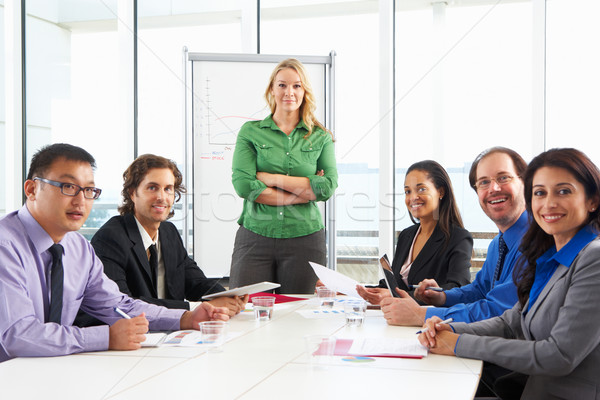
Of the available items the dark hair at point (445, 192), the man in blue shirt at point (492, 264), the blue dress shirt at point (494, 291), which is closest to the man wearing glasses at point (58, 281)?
the man in blue shirt at point (492, 264)

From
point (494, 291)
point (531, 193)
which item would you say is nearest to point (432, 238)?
point (494, 291)

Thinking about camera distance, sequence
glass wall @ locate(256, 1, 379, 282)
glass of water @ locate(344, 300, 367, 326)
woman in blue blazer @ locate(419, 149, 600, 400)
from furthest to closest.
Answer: glass wall @ locate(256, 1, 379, 282)
glass of water @ locate(344, 300, 367, 326)
woman in blue blazer @ locate(419, 149, 600, 400)

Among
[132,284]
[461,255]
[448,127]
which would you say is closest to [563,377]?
[461,255]

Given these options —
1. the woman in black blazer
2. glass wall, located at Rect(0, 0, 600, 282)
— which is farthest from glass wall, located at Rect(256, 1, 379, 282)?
the woman in black blazer

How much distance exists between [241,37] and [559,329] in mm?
3762

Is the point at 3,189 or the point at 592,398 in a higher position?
the point at 3,189

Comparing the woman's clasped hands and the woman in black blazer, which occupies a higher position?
the woman in black blazer

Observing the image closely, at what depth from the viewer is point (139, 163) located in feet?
8.28

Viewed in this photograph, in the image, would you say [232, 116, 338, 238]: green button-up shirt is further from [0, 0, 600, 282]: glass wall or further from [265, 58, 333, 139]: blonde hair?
[0, 0, 600, 282]: glass wall

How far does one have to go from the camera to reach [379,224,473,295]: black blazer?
2.54 m

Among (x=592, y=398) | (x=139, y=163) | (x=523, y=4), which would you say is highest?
(x=523, y=4)

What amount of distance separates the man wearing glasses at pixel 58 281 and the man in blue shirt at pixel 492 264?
0.68m

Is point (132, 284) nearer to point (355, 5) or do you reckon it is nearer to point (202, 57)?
point (202, 57)

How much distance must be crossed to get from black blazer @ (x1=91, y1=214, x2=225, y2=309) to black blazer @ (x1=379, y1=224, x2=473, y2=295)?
98 centimetres
